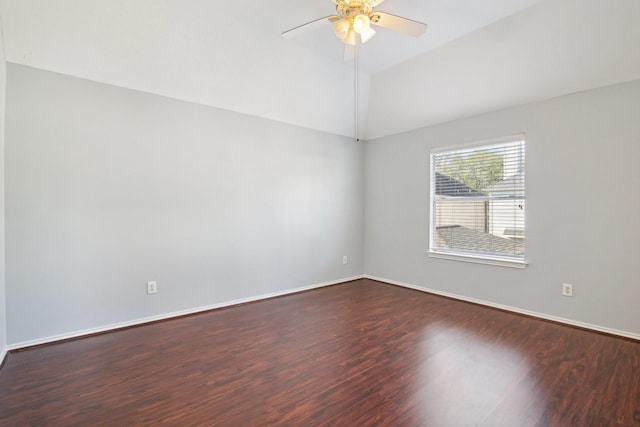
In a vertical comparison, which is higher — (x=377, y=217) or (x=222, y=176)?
(x=222, y=176)

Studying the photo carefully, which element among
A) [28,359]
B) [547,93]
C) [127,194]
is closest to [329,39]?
[547,93]

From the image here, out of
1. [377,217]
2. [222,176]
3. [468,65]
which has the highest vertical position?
[468,65]

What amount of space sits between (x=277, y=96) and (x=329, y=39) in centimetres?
93

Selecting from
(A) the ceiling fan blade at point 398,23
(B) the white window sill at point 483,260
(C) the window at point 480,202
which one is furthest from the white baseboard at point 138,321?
(A) the ceiling fan blade at point 398,23

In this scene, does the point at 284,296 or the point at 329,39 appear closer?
the point at 329,39

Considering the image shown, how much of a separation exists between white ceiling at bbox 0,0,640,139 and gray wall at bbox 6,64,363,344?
27 centimetres

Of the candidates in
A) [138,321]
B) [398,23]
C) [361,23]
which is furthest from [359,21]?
[138,321]

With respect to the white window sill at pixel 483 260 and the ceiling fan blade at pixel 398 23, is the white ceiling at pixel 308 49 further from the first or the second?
the white window sill at pixel 483 260

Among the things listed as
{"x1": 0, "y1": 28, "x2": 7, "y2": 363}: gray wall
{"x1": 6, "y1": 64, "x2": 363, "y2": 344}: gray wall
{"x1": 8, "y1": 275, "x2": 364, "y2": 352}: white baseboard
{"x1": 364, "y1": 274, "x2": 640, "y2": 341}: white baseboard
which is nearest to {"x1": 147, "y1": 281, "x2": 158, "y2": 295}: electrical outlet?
{"x1": 6, "y1": 64, "x2": 363, "y2": 344}: gray wall

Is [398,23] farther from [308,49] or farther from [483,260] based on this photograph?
[483,260]

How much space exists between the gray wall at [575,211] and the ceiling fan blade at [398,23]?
1.95m

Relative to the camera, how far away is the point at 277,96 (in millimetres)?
3727

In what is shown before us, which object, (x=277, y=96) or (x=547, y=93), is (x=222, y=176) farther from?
(x=547, y=93)

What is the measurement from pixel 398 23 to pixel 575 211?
260cm
